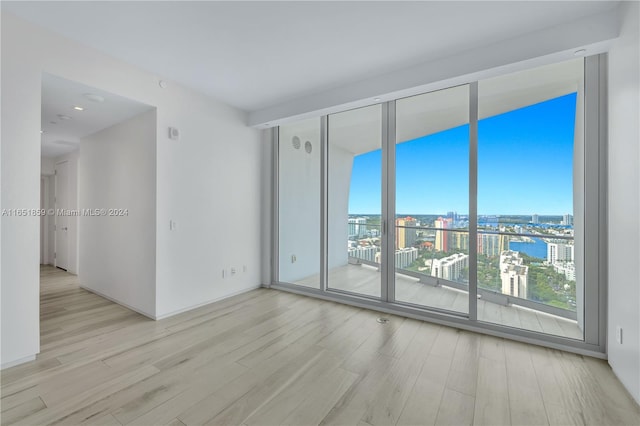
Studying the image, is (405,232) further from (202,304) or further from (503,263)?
(202,304)

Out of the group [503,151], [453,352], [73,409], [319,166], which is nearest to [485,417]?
[453,352]

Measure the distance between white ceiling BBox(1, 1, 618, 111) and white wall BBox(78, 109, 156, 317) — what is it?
918mm

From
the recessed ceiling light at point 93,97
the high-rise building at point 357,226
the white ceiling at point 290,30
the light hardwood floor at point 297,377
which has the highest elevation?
the white ceiling at point 290,30

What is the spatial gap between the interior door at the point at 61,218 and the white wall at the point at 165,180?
4.23 metres

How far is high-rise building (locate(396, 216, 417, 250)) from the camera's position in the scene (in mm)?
3416

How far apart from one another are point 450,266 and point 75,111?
4.87 meters

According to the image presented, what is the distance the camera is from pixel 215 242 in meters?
3.93

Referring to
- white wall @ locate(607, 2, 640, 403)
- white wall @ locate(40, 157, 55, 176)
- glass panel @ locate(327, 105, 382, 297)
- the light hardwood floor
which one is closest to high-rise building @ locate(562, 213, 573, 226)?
white wall @ locate(607, 2, 640, 403)

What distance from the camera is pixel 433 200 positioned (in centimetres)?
328

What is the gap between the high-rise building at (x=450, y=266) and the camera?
10.1 feet

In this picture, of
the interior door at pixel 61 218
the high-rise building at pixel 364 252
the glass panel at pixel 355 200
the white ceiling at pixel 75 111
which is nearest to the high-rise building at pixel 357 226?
the glass panel at pixel 355 200

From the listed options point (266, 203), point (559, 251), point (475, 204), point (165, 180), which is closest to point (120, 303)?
point (165, 180)

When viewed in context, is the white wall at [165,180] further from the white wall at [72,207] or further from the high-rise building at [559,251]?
the high-rise building at [559,251]

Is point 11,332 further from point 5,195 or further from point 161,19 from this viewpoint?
point 161,19
